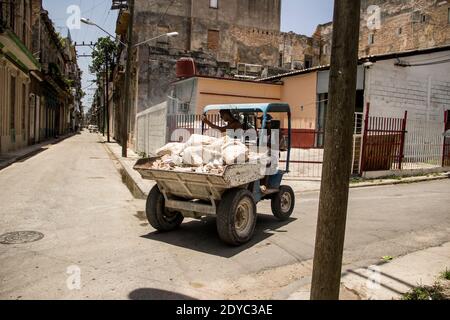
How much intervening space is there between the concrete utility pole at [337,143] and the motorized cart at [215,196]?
2.08m

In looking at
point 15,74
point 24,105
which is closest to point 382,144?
point 15,74

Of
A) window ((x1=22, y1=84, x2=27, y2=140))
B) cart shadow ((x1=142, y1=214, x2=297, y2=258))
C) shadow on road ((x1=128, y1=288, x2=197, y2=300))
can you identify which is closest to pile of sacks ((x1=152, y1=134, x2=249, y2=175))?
cart shadow ((x1=142, y1=214, x2=297, y2=258))

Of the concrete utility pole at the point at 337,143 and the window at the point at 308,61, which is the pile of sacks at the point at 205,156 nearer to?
the concrete utility pole at the point at 337,143

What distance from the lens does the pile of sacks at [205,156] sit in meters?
5.50

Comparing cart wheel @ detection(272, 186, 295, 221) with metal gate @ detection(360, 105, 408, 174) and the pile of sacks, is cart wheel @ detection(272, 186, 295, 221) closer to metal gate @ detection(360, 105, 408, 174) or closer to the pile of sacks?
the pile of sacks

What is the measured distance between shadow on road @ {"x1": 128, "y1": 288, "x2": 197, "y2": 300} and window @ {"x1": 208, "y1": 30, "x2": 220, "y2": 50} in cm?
2995

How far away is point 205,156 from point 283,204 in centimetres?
238

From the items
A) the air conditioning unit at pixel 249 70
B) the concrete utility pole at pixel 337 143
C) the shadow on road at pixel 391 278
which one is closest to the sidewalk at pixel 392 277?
the shadow on road at pixel 391 278

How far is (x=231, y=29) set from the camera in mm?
32875

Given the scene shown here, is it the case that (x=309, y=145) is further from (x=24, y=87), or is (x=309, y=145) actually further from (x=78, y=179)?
(x=24, y=87)

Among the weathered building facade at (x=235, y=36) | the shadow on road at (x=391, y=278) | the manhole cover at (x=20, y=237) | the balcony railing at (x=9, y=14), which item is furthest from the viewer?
the weathered building facade at (x=235, y=36)

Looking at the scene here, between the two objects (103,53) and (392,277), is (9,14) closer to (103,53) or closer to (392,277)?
(392,277)

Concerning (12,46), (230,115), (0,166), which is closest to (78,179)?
(0,166)
